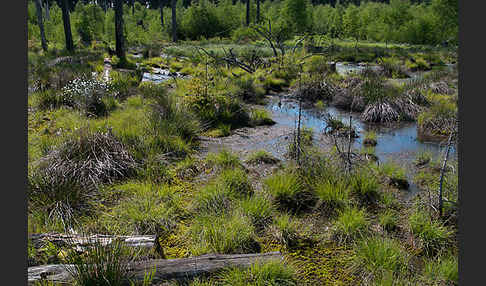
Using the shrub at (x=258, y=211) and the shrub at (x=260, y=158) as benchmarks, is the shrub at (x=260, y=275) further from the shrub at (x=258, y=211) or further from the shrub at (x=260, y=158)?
the shrub at (x=260, y=158)

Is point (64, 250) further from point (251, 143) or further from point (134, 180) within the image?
point (251, 143)

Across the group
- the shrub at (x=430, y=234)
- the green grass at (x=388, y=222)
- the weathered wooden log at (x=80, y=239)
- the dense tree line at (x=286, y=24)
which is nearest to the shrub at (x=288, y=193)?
the green grass at (x=388, y=222)

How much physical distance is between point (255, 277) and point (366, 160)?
3955 mm

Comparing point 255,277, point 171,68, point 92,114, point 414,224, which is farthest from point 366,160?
point 171,68

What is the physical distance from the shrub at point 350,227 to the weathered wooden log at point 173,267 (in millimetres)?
1180

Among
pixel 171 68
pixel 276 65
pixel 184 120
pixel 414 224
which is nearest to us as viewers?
pixel 414 224

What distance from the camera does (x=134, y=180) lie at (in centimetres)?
591

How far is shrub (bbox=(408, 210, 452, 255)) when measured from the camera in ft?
14.5

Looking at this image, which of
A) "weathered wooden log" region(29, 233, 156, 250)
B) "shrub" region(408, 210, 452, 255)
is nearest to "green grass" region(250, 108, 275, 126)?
"shrub" region(408, 210, 452, 255)

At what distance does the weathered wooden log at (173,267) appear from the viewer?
129 inches

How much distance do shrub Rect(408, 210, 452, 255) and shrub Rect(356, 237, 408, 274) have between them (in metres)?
0.47

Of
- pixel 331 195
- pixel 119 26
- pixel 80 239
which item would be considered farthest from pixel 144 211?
pixel 119 26

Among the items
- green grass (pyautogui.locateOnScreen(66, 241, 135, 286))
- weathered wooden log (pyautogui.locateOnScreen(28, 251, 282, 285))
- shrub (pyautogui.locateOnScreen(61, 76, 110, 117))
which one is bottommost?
weathered wooden log (pyautogui.locateOnScreen(28, 251, 282, 285))

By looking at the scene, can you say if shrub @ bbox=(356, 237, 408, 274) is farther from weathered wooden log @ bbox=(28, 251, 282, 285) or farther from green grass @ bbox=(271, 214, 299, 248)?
weathered wooden log @ bbox=(28, 251, 282, 285)
